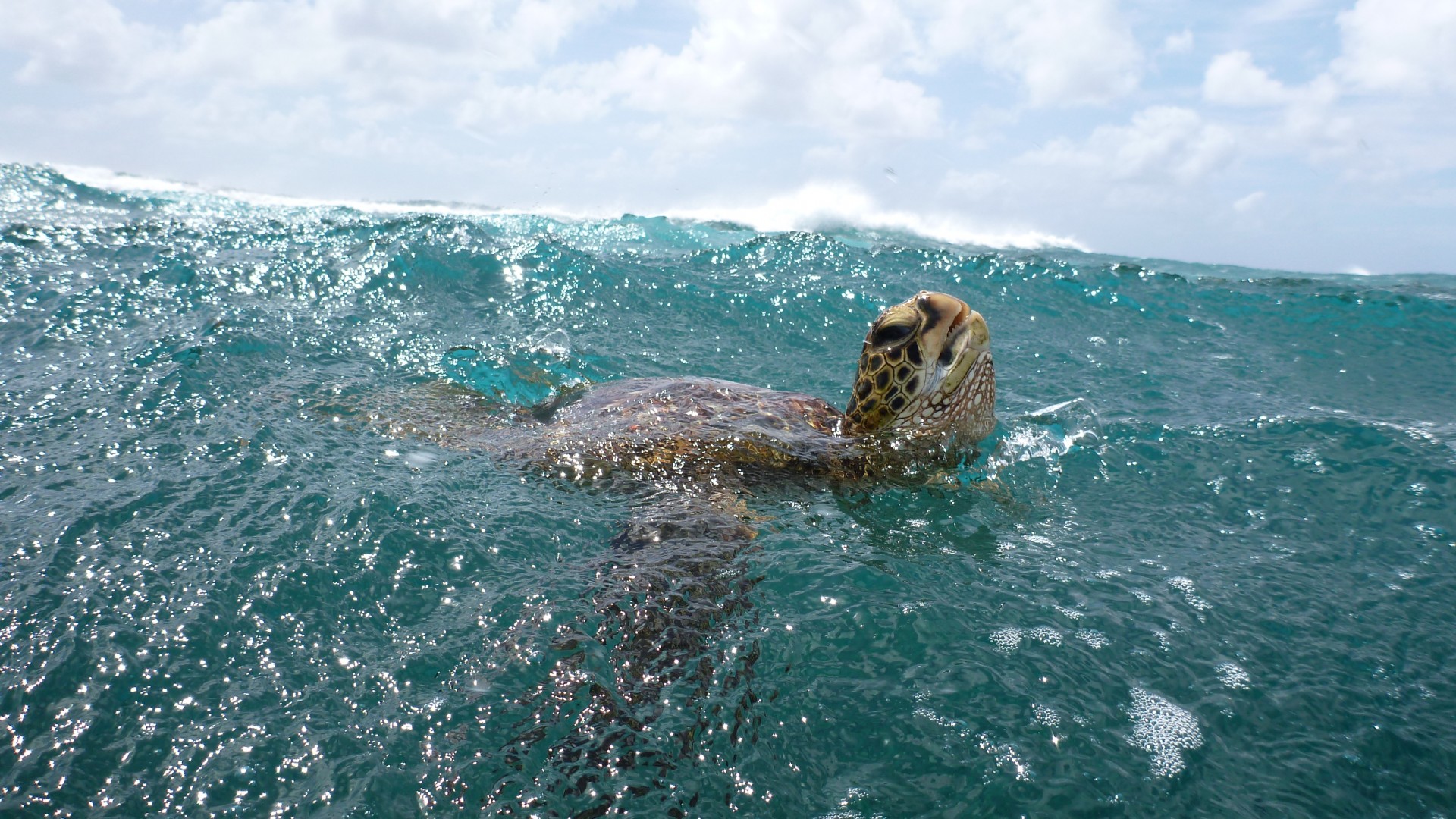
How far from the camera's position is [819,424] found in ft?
14.2

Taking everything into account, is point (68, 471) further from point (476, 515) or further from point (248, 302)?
point (248, 302)

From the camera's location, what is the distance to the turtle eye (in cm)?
393

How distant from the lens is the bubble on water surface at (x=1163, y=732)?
2.22 metres

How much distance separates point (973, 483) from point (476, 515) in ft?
8.38

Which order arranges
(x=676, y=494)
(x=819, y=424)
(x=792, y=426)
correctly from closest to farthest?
1. (x=676, y=494)
2. (x=792, y=426)
3. (x=819, y=424)

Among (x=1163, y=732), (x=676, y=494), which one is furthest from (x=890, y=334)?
(x=1163, y=732)

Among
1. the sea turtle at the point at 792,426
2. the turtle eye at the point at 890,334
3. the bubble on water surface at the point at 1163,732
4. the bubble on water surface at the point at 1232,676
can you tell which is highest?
the turtle eye at the point at 890,334

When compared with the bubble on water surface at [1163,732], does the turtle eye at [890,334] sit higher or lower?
higher

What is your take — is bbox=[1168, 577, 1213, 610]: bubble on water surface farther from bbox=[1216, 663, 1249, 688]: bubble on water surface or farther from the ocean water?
bbox=[1216, 663, 1249, 688]: bubble on water surface

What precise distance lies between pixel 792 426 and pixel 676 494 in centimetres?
89

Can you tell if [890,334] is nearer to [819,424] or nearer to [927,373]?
[927,373]

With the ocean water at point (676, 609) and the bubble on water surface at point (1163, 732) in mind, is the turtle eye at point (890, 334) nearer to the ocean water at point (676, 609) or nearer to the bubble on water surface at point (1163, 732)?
the ocean water at point (676, 609)

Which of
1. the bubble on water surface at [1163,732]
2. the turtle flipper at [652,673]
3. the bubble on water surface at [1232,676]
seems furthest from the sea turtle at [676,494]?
the bubble on water surface at [1232,676]

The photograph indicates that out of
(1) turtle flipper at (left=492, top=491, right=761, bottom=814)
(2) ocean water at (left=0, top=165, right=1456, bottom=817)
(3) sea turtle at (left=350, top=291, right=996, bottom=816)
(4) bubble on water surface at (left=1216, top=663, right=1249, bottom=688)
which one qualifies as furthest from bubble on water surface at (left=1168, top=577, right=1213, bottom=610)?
(1) turtle flipper at (left=492, top=491, right=761, bottom=814)
